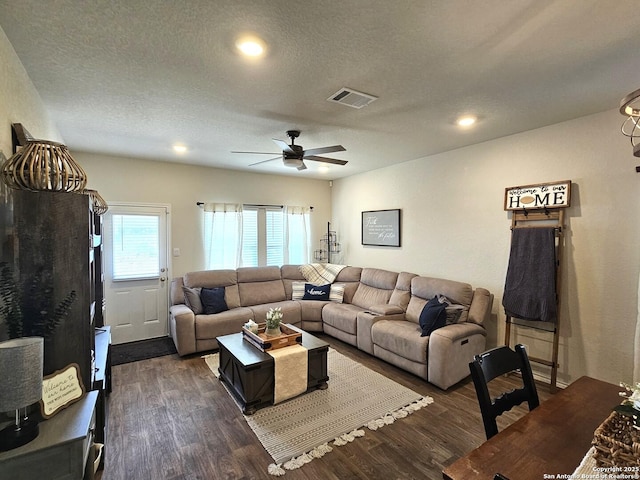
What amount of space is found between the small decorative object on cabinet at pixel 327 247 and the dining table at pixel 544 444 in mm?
5086

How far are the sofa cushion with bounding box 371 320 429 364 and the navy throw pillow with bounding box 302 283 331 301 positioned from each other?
1.38 metres

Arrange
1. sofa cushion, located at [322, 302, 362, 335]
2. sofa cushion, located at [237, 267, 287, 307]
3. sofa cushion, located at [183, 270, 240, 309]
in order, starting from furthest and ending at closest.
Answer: sofa cushion, located at [237, 267, 287, 307] < sofa cushion, located at [183, 270, 240, 309] < sofa cushion, located at [322, 302, 362, 335]

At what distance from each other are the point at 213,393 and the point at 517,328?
342 cm

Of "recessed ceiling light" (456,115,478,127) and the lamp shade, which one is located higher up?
"recessed ceiling light" (456,115,478,127)

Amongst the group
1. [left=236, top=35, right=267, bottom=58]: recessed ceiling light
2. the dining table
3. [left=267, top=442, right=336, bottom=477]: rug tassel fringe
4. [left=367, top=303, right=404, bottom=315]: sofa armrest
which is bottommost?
[left=267, top=442, right=336, bottom=477]: rug tassel fringe

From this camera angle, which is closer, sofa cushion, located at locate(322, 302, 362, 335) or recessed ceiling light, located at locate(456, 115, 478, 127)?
recessed ceiling light, located at locate(456, 115, 478, 127)

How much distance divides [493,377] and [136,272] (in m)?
4.78

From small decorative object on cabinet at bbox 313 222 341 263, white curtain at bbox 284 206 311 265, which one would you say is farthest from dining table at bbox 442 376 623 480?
small decorative object on cabinet at bbox 313 222 341 263

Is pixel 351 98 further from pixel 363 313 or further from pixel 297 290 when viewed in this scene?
pixel 297 290

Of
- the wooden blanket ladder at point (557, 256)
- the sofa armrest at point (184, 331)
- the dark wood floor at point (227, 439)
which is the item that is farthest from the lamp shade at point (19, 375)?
the wooden blanket ladder at point (557, 256)

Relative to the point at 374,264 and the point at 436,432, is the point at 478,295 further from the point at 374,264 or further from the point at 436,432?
the point at 374,264

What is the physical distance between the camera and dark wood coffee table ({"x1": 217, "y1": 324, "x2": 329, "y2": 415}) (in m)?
2.76

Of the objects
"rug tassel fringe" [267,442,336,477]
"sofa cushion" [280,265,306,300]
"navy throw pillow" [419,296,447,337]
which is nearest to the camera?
"rug tassel fringe" [267,442,336,477]

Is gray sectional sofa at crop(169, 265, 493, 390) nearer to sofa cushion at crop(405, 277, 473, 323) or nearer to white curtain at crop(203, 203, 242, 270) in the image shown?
sofa cushion at crop(405, 277, 473, 323)
